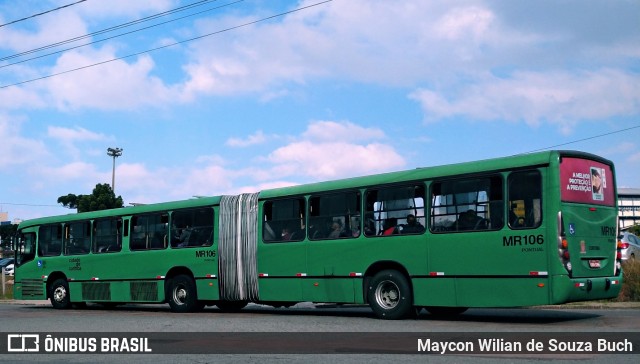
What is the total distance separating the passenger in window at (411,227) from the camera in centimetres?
1586

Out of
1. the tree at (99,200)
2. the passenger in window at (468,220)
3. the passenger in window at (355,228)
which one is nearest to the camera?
the passenger in window at (468,220)

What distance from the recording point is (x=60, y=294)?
2483 cm

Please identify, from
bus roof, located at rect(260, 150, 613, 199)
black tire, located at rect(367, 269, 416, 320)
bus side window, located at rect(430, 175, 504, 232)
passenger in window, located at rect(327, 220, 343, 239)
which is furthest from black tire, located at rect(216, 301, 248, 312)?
bus side window, located at rect(430, 175, 504, 232)

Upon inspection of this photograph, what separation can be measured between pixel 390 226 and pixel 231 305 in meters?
6.95

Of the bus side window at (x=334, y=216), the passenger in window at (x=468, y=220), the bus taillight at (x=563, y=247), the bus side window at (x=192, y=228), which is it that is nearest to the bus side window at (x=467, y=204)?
the passenger in window at (x=468, y=220)

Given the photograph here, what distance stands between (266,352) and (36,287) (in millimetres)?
16706

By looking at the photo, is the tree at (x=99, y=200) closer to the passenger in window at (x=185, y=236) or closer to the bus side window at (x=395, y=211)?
the passenger in window at (x=185, y=236)

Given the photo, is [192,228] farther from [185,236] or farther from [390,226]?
[390,226]

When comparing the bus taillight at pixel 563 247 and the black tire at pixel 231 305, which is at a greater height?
the bus taillight at pixel 563 247

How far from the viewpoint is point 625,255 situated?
28.9 meters

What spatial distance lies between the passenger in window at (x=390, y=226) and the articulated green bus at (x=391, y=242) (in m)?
0.03

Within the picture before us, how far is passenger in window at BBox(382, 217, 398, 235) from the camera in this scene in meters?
16.3

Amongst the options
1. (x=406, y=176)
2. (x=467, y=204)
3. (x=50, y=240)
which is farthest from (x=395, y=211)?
(x=50, y=240)

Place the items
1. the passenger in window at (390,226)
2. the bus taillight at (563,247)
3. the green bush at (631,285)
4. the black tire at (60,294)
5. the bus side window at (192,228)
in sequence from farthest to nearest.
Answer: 1. the black tire at (60,294)
2. the green bush at (631,285)
3. the bus side window at (192,228)
4. the passenger in window at (390,226)
5. the bus taillight at (563,247)
